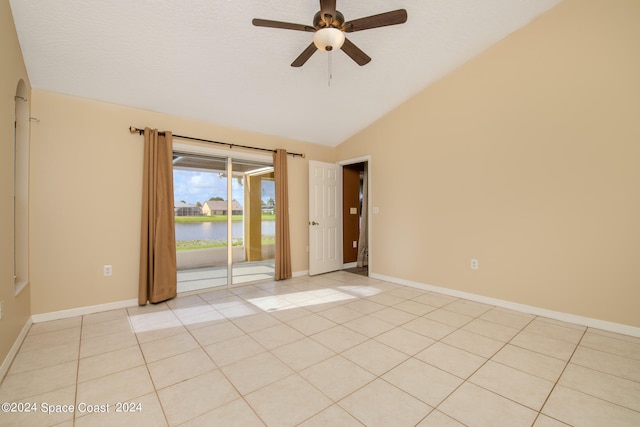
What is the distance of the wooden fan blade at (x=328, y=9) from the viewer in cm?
188

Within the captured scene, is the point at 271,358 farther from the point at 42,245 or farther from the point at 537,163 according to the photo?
the point at 537,163

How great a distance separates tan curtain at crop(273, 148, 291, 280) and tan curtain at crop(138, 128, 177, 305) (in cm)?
161

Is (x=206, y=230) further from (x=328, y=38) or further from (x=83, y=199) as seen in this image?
(x=328, y=38)

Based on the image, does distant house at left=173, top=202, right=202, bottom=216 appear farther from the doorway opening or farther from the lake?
the doorway opening

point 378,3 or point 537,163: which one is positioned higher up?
point 378,3

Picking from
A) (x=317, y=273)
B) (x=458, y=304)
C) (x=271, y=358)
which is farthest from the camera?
(x=317, y=273)

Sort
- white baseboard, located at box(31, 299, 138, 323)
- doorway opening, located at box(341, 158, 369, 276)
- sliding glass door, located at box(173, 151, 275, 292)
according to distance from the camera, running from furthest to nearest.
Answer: doorway opening, located at box(341, 158, 369, 276), sliding glass door, located at box(173, 151, 275, 292), white baseboard, located at box(31, 299, 138, 323)

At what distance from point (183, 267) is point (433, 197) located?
5314 millimetres

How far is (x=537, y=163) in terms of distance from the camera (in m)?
2.99

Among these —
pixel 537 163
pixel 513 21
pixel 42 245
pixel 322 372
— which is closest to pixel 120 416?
pixel 322 372

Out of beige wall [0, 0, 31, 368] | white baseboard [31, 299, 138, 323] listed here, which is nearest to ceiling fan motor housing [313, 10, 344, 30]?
beige wall [0, 0, 31, 368]

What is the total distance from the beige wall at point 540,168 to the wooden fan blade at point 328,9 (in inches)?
96.7

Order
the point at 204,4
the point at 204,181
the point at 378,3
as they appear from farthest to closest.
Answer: the point at 204,181, the point at 378,3, the point at 204,4

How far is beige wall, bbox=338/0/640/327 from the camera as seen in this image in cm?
254
